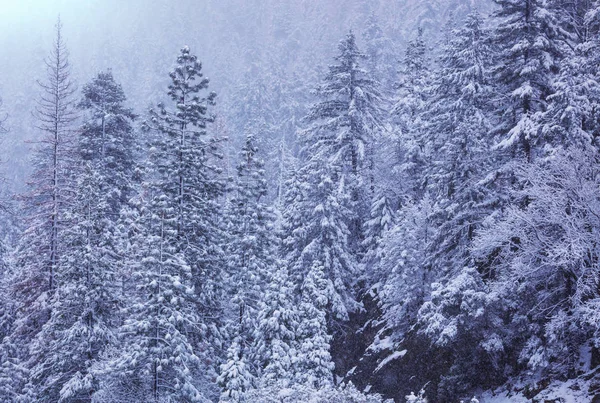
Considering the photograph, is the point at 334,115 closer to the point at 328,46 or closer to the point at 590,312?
the point at 590,312

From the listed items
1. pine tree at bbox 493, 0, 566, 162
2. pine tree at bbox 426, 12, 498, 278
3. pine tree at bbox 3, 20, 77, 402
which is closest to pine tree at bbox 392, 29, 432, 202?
pine tree at bbox 426, 12, 498, 278

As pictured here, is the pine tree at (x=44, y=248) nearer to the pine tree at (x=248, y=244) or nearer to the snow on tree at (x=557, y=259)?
the pine tree at (x=248, y=244)

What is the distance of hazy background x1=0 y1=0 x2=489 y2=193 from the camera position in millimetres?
82625

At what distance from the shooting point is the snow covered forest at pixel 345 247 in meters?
14.3

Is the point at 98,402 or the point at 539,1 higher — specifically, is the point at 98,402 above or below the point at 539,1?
below

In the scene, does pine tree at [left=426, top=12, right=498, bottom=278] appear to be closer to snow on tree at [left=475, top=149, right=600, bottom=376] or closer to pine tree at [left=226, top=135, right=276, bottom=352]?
snow on tree at [left=475, top=149, right=600, bottom=376]

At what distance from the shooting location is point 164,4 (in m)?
128

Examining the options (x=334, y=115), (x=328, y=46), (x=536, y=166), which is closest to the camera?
(x=536, y=166)

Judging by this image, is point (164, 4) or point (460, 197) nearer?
point (460, 197)

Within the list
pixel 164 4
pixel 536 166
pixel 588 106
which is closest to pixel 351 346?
pixel 536 166

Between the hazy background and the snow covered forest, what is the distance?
145 feet

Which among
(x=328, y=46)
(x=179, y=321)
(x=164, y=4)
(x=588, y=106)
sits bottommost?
(x=179, y=321)

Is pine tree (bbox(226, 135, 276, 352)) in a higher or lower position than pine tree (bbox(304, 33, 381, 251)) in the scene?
lower

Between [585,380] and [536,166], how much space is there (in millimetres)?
6251
